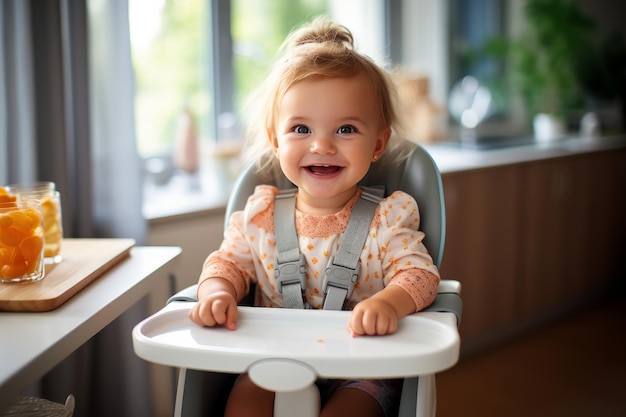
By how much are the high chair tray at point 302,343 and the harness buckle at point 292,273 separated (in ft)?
0.58

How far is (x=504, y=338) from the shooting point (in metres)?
3.01

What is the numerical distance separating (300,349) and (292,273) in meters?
0.34

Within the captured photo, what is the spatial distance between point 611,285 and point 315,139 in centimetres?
271

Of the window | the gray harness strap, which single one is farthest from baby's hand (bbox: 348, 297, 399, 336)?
the window

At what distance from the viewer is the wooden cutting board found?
3.79 ft

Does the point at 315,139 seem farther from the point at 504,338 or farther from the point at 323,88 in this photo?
the point at 504,338

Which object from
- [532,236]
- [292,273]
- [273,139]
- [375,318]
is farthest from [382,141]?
[532,236]

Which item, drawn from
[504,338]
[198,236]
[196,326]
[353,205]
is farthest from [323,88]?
[504,338]

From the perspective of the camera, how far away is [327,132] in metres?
1.32

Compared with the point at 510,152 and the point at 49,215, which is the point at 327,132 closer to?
the point at 49,215

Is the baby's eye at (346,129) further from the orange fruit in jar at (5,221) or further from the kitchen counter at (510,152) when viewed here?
the kitchen counter at (510,152)

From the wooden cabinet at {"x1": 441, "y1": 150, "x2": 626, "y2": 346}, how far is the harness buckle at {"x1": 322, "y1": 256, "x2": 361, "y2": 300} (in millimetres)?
1372

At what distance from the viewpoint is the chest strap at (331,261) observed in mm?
1336

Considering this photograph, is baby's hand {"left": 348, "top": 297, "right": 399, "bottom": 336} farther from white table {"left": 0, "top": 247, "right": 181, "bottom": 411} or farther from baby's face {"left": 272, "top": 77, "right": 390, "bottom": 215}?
white table {"left": 0, "top": 247, "right": 181, "bottom": 411}
